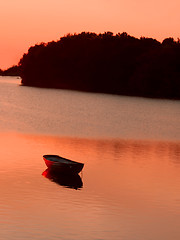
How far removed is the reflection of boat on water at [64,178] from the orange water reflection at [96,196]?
45 cm

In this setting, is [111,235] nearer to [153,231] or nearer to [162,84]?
[153,231]

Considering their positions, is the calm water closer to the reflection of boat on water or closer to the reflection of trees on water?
the reflection of trees on water

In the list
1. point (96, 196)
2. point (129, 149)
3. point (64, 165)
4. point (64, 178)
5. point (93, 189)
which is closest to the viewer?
point (96, 196)

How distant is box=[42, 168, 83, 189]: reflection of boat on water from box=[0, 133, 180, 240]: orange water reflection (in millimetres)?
449

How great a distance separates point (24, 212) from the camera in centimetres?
2845

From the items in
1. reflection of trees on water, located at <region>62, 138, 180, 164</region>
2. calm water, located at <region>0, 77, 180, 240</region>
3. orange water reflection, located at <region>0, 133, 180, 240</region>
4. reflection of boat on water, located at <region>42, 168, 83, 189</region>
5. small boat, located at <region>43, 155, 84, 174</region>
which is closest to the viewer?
calm water, located at <region>0, 77, 180, 240</region>

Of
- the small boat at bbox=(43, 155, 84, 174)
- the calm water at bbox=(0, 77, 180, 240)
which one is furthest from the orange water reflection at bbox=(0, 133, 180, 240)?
the small boat at bbox=(43, 155, 84, 174)

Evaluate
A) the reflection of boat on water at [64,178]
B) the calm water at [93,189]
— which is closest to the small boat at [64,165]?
the reflection of boat on water at [64,178]

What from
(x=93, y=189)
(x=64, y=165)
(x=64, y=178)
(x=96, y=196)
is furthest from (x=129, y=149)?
(x=96, y=196)

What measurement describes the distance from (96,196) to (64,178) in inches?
249

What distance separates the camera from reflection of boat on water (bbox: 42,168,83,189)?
36.5 m

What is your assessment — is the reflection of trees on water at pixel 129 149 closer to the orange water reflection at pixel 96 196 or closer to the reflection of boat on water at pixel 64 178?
the orange water reflection at pixel 96 196

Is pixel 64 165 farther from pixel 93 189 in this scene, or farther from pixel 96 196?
pixel 96 196

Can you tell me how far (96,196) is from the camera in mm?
32812
